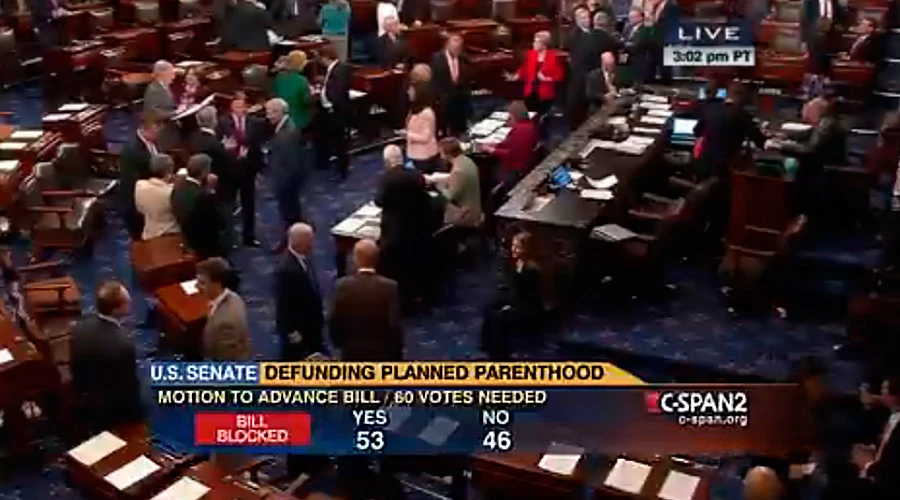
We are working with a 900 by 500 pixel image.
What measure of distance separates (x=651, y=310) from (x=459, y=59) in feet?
12.3

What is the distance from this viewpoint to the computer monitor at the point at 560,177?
11570mm

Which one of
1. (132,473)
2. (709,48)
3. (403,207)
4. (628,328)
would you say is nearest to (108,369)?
(132,473)

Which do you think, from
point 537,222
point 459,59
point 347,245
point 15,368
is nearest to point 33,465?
point 15,368

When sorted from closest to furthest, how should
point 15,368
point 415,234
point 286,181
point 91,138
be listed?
point 15,368
point 415,234
point 286,181
point 91,138

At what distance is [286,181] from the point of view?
1173 cm

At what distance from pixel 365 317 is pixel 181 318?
1.54m

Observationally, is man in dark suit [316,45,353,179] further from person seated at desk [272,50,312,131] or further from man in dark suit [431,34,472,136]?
man in dark suit [431,34,472,136]

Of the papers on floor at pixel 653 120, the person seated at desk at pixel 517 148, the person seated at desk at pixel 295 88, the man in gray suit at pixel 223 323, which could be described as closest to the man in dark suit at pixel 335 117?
the person seated at desk at pixel 295 88

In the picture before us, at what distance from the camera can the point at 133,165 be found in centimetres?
1109

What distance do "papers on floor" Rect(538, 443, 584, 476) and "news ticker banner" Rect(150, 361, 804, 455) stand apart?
0.03 metres

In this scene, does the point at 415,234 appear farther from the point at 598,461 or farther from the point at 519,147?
the point at 598,461

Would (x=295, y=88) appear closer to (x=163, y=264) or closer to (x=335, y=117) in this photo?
(x=335, y=117)

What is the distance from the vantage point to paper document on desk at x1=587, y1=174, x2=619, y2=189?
11570 millimetres

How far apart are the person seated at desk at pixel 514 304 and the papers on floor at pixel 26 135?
489cm
